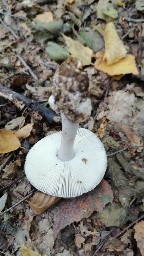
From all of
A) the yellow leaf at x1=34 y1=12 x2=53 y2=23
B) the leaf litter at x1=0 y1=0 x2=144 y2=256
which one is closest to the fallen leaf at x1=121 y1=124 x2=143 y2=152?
the leaf litter at x1=0 y1=0 x2=144 y2=256

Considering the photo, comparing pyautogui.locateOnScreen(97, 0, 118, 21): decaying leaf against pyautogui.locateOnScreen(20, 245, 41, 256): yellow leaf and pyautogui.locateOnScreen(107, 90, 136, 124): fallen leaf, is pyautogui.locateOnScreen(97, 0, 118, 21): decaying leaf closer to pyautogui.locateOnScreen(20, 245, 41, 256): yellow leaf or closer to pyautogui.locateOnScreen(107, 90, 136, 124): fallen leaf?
pyautogui.locateOnScreen(107, 90, 136, 124): fallen leaf

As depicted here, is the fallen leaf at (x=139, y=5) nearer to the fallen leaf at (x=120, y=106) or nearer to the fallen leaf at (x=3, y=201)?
the fallen leaf at (x=120, y=106)

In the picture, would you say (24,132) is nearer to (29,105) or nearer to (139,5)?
(29,105)

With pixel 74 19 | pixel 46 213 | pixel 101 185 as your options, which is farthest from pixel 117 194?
pixel 74 19

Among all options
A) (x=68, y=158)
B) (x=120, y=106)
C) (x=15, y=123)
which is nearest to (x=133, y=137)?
(x=120, y=106)

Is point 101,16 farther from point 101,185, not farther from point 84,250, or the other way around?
point 84,250
